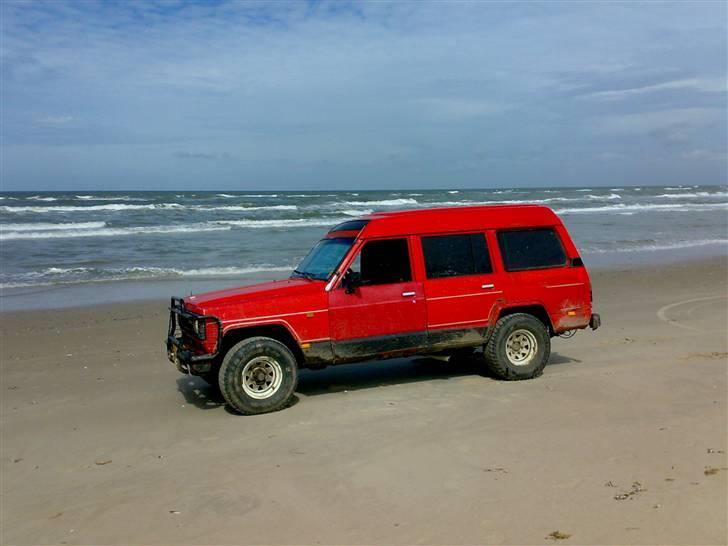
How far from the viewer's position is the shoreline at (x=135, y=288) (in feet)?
46.8

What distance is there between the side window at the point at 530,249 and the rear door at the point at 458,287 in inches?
9.9

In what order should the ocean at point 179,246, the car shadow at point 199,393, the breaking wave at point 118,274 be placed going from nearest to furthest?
the car shadow at point 199,393 → the ocean at point 179,246 → the breaking wave at point 118,274

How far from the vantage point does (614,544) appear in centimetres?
404

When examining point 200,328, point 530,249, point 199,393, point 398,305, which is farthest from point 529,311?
point 199,393

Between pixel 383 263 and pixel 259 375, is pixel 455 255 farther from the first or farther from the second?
pixel 259 375

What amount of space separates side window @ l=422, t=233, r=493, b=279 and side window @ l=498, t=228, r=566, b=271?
0.87ft

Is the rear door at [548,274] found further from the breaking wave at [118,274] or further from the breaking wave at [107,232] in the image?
the breaking wave at [107,232]

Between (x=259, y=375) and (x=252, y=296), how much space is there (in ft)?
2.59

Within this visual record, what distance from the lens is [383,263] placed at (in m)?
7.53

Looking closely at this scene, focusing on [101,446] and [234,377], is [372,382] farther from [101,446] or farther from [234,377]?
[101,446]

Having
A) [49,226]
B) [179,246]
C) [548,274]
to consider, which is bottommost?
[548,274]

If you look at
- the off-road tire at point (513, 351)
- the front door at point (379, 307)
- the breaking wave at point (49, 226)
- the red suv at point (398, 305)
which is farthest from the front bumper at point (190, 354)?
the breaking wave at point (49, 226)

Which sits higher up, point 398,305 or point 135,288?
point 398,305

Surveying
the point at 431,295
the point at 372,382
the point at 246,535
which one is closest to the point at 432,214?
the point at 431,295
